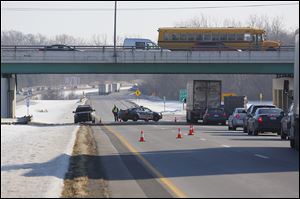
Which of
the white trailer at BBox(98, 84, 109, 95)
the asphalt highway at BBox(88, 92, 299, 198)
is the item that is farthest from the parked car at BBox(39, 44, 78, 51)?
the white trailer at BBox(98, 84, 109, 95)

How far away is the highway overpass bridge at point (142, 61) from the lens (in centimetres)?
6272

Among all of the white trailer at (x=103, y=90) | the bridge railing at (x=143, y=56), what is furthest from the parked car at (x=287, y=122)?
→ the white trailer at (x=103, y=90)

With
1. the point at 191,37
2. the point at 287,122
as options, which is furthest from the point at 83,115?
the point at 287,122

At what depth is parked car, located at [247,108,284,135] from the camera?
37.7 m

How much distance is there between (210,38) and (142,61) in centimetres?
841

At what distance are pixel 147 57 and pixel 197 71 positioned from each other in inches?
178

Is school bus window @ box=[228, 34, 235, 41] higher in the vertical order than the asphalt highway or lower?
higher

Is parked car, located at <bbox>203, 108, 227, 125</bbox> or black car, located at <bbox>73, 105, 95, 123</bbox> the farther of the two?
black car, located at <bbox>73, 105, 95, 123</bbox>

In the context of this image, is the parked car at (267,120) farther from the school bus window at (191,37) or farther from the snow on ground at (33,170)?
the school bus window at (191,37)

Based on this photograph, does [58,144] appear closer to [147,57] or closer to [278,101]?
[147,57]

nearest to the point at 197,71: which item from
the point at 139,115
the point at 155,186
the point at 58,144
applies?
the point at 139,115

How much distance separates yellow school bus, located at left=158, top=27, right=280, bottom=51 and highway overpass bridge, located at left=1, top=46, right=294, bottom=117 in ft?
14.0

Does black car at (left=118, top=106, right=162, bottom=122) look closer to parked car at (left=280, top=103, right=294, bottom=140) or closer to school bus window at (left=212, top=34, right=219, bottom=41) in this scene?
school bus window at (left=212, top=34, right=219, bottom=41)

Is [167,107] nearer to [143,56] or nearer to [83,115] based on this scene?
[83,115]
